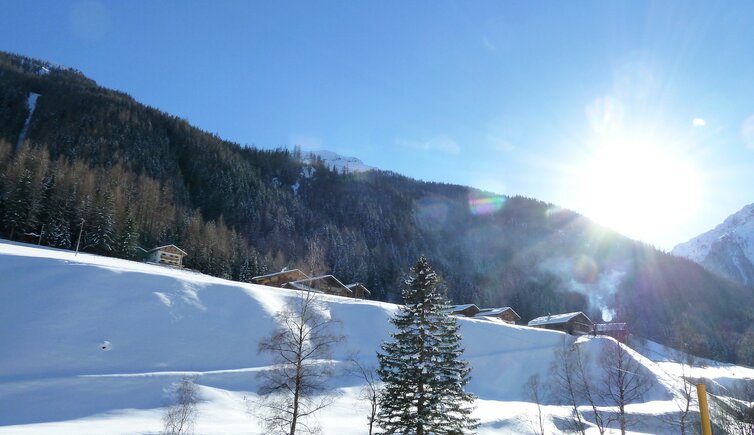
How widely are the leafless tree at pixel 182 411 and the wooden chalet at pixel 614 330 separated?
187ft

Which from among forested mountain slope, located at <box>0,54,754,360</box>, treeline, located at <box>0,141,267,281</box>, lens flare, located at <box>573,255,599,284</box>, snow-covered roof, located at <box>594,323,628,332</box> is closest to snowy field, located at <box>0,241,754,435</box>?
treeline, located at <box>0,141,267,281</box>

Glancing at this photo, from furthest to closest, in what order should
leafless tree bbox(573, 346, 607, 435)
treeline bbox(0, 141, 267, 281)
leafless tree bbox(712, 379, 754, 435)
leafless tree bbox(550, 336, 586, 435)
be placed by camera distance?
treeline bbox(0, 141, 267, 281)
leafless tree bbox(550, 336, 586, 435)
leafless tree bbox(712, 379, 754, 435)
leafless tree bbox(573, 346, 607, 435)

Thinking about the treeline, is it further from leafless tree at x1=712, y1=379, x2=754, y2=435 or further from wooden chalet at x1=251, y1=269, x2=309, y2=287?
leafless tree at x1=712, y1=379, x2=754, y2=435

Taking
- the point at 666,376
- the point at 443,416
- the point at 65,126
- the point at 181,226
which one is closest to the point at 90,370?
the point at 443,416

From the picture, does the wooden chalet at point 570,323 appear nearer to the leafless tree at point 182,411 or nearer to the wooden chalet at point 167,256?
the wooden chalet at point 167,256

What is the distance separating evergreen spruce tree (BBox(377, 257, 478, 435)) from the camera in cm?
1872

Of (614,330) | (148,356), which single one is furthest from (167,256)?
(614,330)

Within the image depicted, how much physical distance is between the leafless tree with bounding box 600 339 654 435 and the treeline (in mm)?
49000

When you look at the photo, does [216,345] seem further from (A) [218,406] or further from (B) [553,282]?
(B) [553,282]

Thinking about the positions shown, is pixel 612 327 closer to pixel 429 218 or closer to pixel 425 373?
pixel 425 373

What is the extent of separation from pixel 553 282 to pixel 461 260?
3278 centimetres

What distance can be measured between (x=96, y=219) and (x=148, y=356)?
42.3 meters

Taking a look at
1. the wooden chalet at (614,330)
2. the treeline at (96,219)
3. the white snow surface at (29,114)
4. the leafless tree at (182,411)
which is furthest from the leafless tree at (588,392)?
the white snow surface at (29,114)

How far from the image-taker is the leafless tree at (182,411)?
21.3 m
